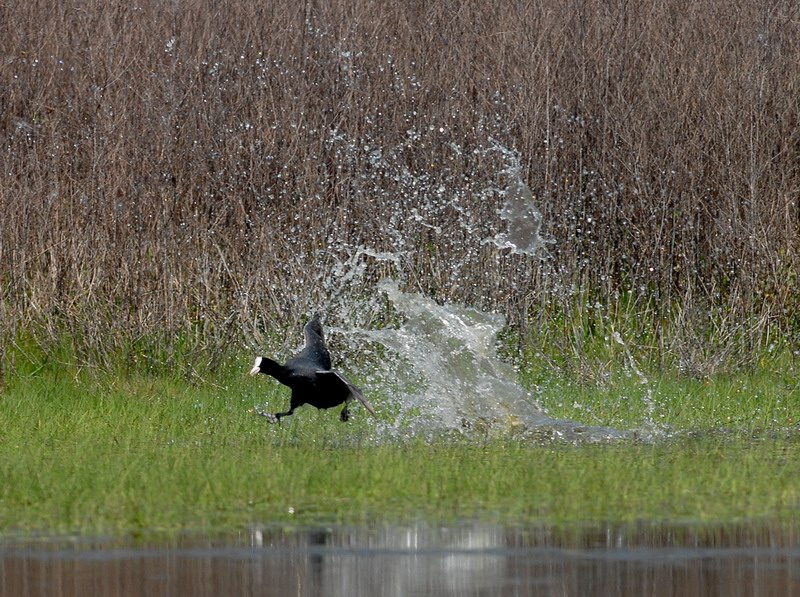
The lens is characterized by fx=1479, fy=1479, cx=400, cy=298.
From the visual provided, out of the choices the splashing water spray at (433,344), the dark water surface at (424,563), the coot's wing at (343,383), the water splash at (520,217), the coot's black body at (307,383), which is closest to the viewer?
the dark water surface at (424,563)

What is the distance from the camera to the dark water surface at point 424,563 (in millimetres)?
5207

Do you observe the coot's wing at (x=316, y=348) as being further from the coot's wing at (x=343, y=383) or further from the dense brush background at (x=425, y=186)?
the dense brush background at (x=425, y=186)

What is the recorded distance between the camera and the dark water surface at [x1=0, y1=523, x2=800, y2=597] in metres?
5.21

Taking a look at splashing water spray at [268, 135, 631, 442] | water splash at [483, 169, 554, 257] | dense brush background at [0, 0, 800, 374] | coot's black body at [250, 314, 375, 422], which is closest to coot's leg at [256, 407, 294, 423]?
coot's black body at [250, 314, 375, 422]

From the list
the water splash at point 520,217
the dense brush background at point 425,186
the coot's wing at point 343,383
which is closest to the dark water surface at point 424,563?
the coot's wing at point 343,383

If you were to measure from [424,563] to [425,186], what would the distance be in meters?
6.96

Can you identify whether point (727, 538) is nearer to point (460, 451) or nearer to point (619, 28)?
point (460, 451)

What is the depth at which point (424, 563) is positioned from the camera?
18.4 feet

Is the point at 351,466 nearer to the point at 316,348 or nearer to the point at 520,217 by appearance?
the point at 316,348

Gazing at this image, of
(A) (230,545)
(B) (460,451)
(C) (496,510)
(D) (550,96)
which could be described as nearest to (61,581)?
(A) (230,545)

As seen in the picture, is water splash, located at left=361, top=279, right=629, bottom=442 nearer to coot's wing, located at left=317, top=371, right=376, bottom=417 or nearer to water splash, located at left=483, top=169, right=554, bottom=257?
coot's wing, located at left=317, top=371, right=376, bottom=417

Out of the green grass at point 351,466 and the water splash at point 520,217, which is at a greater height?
the water splash at point 520,217

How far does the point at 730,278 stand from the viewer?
40.4ft

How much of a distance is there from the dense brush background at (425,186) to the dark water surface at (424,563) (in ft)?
18.1
